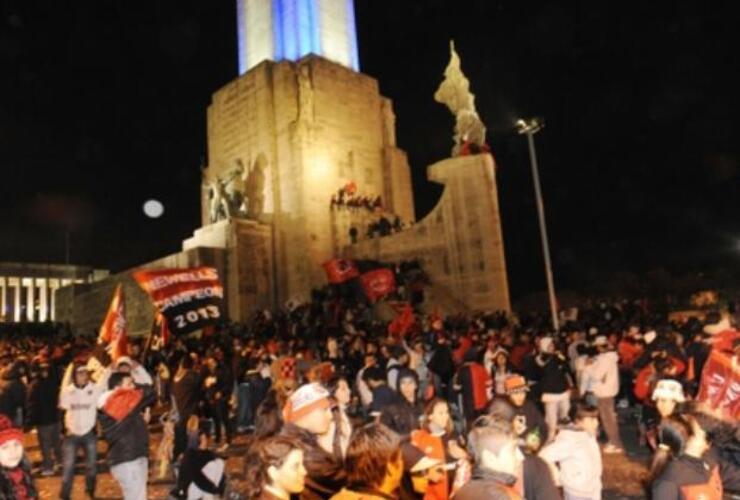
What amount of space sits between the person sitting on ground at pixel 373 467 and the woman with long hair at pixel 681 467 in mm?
1577

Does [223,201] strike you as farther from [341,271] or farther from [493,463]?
[493,463]

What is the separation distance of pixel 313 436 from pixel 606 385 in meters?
6.37

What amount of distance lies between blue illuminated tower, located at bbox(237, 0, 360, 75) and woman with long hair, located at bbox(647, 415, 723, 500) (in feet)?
116

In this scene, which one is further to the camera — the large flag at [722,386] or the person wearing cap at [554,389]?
the person wearing cap at [554,389]

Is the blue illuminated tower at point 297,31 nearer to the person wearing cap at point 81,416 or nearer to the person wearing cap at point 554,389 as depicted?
the person wearing cap at point 554,389

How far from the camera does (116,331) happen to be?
29.4ft

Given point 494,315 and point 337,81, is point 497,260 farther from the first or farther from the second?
point 337,81

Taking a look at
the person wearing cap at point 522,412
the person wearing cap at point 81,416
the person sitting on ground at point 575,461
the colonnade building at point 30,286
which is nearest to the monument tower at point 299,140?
the person wearing cap at point 81,416

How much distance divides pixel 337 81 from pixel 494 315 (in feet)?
65.1

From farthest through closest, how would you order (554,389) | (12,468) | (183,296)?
(183,296), (554,389), (12,468)

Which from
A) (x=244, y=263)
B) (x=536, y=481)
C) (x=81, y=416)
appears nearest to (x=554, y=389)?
(x=536, y=481)

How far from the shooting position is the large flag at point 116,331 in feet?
28.9

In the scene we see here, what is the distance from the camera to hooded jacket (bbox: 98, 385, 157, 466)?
17.8 ft

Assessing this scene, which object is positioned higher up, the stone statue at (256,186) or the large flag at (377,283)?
the stone statue at (256,186)
